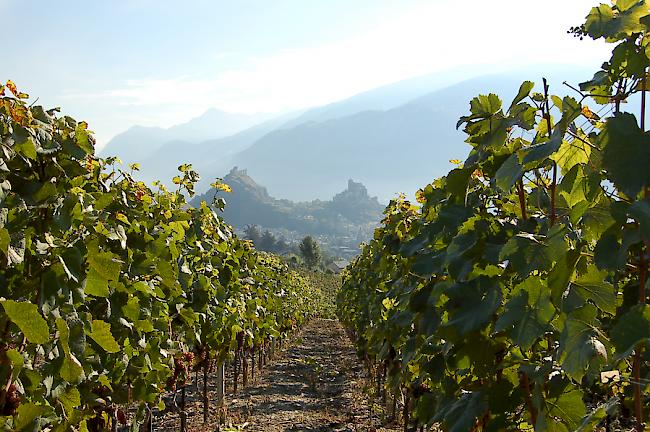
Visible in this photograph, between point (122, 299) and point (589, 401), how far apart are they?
5874 millimetres

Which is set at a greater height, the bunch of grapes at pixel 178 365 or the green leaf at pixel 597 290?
the green leaf at pixel 597 290

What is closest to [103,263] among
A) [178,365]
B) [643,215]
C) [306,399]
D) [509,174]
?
[509,174]

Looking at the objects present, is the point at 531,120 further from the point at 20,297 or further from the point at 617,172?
the point at 20,297

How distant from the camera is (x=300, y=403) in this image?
1138 cm

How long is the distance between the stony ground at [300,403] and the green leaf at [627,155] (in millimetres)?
6530

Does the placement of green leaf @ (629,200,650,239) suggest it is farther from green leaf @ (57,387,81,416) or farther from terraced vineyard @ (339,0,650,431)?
green leaf @ (57,387,81,416)

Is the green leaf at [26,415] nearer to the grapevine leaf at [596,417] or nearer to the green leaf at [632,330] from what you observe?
the grapevine leaf at [596,417]

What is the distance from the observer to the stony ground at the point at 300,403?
905cm

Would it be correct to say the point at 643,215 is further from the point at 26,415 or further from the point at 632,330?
the point at 26,415

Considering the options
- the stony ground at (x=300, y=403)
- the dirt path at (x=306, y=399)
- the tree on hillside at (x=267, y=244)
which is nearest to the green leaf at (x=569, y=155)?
the stony ground at (x=300, y=403)

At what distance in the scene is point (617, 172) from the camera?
3.88 feet

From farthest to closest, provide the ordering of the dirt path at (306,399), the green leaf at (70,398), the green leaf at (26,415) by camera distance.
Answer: the dirt path at (306,399) → the green leaf at (70,398) → the green leaf at (26,415)

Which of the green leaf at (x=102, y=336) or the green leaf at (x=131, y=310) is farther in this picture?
the green leaf at (x=131, y=310)

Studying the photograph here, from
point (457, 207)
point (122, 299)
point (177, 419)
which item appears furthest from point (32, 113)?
point (177, 419)
